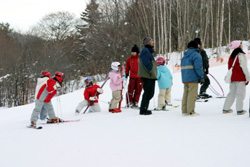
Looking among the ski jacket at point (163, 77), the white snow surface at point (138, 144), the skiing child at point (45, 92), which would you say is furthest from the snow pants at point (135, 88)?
the skiing child at point (45, 92)

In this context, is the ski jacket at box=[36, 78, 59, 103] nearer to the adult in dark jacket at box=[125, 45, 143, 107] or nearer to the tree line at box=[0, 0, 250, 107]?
the adult in dark jacket at box=[125, 45, 143, 107]

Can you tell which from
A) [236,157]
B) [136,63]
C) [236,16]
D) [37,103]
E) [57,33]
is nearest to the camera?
[236,157]

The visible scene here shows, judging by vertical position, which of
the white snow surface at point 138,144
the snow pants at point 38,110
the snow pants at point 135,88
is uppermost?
the snow pants at point 135,88

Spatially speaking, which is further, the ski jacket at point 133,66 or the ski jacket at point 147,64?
the ski jacket at point 133,66

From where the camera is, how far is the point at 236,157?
282cm

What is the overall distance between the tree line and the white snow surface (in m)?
13.3

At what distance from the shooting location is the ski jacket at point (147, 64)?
5.62 meters

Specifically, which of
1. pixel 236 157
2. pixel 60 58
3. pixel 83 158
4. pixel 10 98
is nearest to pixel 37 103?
pixel 83 158

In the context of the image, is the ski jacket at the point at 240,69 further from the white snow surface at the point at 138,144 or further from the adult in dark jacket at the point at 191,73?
the white snow surface at the point at 138,144

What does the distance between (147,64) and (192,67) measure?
100 cm

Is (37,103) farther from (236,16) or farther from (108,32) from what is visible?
(236,16)

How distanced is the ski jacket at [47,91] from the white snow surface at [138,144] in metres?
0.81

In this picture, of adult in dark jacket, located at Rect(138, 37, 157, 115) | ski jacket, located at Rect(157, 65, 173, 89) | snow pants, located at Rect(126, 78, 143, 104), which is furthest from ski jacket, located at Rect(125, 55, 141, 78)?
adult in dark jacket, located at Rect(138, 37, 157, 115)

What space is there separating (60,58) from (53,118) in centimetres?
3017
